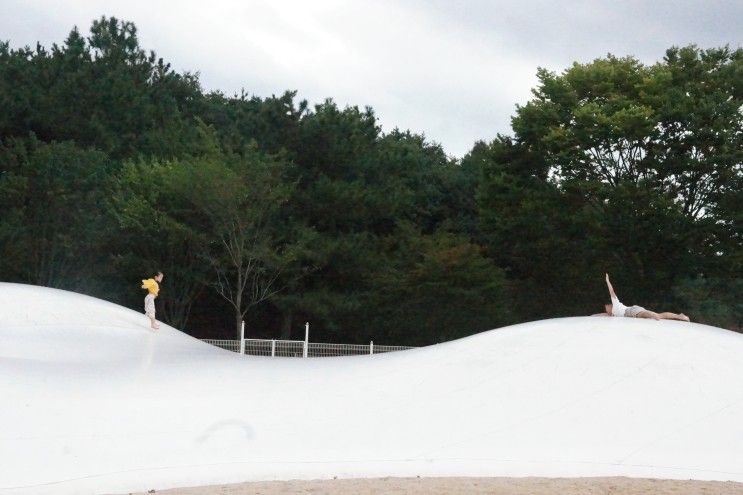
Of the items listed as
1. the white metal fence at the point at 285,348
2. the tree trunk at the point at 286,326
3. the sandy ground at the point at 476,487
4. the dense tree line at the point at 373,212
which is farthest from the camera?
the tree trunk at the point at 286,326

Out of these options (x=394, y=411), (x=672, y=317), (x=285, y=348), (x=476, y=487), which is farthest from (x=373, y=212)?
(x=476, y=487)

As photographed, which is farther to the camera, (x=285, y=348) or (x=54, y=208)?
(x=54, y=208)

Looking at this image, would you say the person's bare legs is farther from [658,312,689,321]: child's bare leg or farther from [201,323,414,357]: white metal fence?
[201,323,414,357]: white metal fence

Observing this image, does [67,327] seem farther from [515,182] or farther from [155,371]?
[515,182]

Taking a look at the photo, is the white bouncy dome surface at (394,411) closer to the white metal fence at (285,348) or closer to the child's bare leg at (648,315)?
the child's bare leg at (648,315)

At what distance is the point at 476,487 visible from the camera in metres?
10.3

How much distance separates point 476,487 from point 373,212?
87.8ft

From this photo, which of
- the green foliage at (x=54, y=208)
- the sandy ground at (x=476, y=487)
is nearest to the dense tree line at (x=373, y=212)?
the green foliage at (x=54, y=208)

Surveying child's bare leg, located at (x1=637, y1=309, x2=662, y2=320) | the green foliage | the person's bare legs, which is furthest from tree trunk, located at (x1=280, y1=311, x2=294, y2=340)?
child's bare leg, located at (x1=637, y1=309, x2=662, y2=320)

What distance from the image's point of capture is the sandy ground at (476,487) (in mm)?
10102

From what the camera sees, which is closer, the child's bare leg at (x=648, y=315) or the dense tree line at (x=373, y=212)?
the child's bare leg at (x=648, y=315)

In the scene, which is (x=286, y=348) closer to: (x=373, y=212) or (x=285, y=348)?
(x=285, y=348)

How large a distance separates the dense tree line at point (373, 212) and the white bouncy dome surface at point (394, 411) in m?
19.7

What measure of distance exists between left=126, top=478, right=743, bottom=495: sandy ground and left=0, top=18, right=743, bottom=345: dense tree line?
72.3 ft
